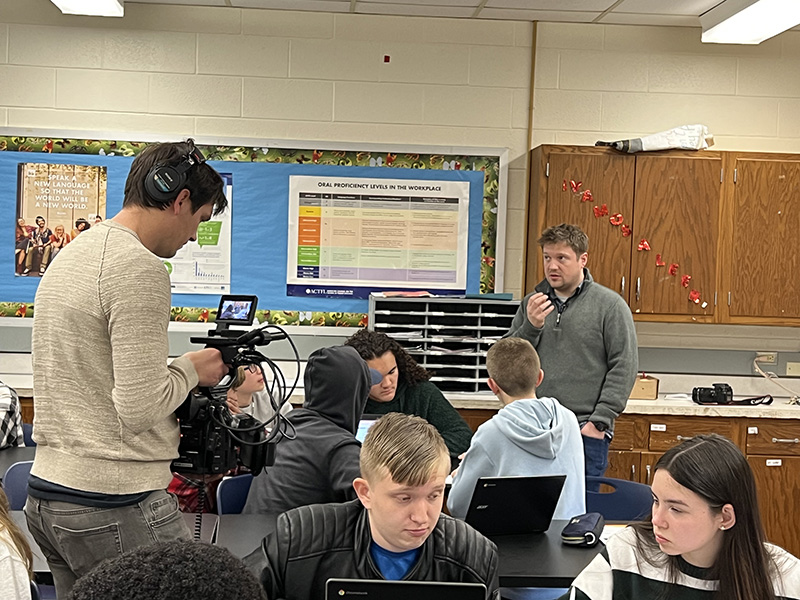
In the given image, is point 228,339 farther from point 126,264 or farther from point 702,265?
point 702,265

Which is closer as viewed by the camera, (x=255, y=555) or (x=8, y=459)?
(x=255, y=555)

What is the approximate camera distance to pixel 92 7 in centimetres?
452

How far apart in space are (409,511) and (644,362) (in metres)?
3.56

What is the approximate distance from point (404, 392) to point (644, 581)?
7.68ft

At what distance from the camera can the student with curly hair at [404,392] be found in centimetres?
372

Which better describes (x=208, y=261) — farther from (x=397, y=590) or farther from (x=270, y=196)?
(x=397, y=590)

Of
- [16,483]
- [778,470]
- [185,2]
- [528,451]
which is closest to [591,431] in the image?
[528,451]

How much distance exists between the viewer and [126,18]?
194 inches

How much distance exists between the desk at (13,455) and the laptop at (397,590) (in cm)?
191

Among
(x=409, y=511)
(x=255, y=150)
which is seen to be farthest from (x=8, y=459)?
(x=255, y=150)

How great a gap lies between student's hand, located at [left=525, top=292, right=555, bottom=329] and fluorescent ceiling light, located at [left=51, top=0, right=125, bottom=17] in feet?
7.95

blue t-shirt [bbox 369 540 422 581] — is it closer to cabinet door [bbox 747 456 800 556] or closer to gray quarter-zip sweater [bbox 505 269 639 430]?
gray quarter-zip sweater [bbox 505 269 639 430]

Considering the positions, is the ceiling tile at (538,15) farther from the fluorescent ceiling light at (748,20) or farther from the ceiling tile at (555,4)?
the fluorescent ceiling light at (748,20)

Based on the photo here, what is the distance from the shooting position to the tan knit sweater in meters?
1.75
